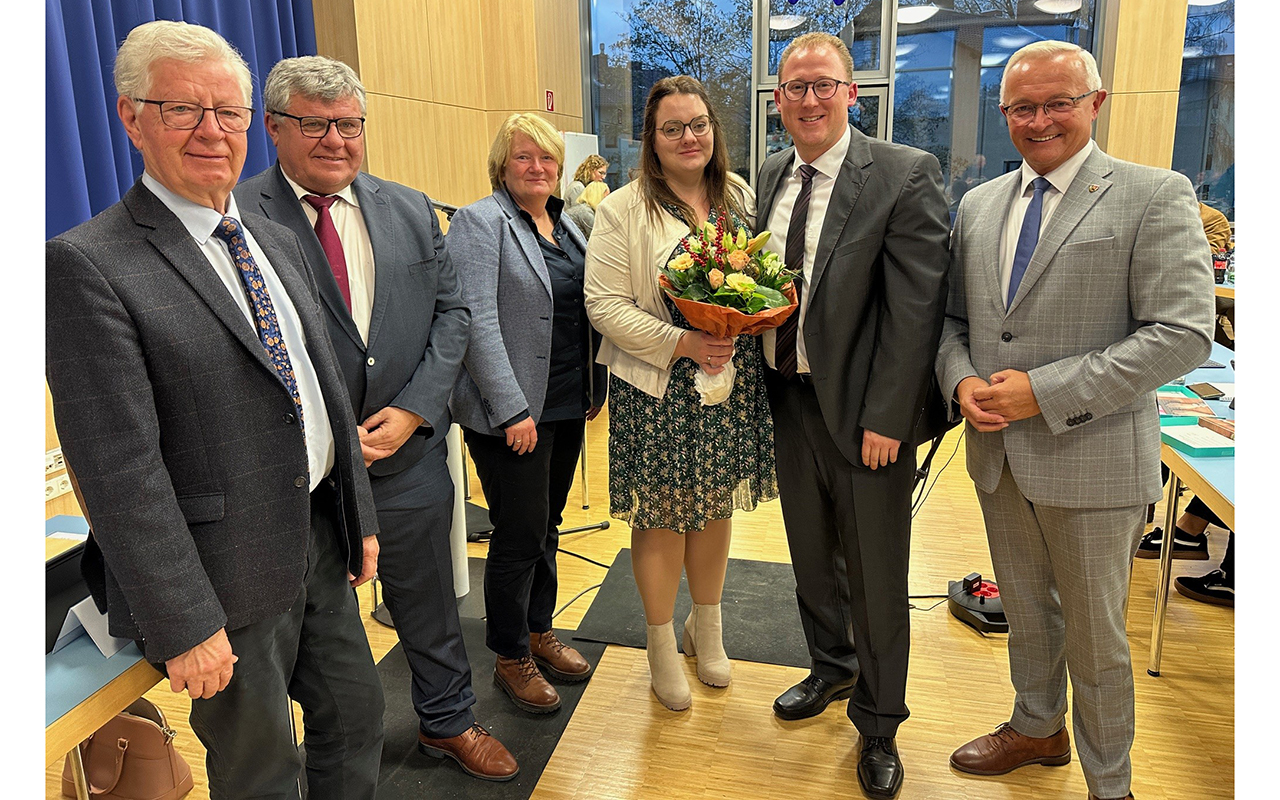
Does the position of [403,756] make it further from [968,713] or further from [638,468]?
[968,713]

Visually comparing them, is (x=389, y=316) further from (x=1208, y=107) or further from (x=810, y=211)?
(x=1208, y=107)

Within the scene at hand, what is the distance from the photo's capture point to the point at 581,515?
4426 mm

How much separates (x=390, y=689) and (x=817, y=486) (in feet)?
5.29

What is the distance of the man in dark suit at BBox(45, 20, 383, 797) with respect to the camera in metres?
1.30

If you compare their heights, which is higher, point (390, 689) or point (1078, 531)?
point (1078, 531)

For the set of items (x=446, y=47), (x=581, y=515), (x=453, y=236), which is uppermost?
(x=446, y=47)

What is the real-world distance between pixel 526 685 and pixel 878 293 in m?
1.66

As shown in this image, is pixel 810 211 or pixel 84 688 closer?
pixel 84 688

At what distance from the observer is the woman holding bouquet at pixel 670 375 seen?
233 cm

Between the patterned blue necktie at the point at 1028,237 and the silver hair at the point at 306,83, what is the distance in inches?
64.5

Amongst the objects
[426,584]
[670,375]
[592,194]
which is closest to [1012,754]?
[670,375]

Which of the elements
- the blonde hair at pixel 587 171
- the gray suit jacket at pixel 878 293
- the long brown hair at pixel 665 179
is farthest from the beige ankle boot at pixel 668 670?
the blonde hair at pixel 587 171

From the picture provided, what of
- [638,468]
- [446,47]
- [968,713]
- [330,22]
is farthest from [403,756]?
[446,47]

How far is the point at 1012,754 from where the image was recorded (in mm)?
2348
